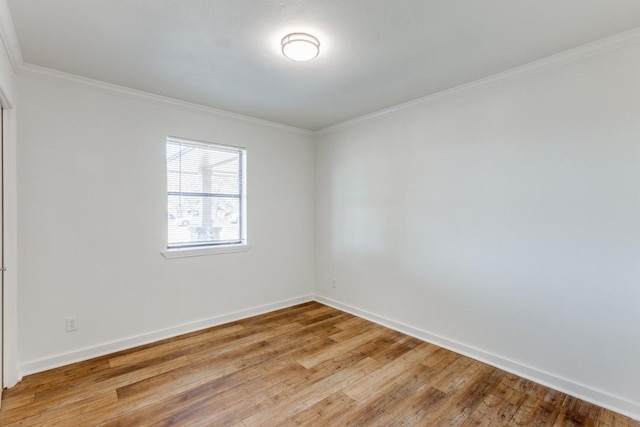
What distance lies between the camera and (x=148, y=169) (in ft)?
10.1

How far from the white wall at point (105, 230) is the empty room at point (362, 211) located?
0.06ft


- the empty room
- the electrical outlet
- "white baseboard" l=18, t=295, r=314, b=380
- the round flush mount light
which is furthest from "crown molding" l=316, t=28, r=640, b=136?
the electrical outlet

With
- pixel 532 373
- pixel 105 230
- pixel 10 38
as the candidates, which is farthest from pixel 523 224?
pixel 10 38

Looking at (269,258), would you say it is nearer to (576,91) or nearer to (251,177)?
(251,177)

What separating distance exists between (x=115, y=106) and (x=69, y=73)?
39cm

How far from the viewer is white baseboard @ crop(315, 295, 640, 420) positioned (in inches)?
82.0

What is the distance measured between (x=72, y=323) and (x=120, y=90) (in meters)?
2.18

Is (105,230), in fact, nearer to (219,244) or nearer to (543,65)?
(219,244)

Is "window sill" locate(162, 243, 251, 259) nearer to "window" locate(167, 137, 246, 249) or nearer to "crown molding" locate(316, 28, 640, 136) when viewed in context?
"window" locate(167, 137, 246, 249)

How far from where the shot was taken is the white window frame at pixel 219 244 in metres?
3.25

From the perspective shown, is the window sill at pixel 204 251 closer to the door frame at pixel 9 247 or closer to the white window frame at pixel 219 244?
the white window frame at pixel 219 244

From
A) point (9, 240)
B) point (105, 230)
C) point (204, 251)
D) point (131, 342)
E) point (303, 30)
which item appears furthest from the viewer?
point (204, 251)

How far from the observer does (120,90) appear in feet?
9.43

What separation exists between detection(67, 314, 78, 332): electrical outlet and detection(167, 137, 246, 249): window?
100 centimetres
